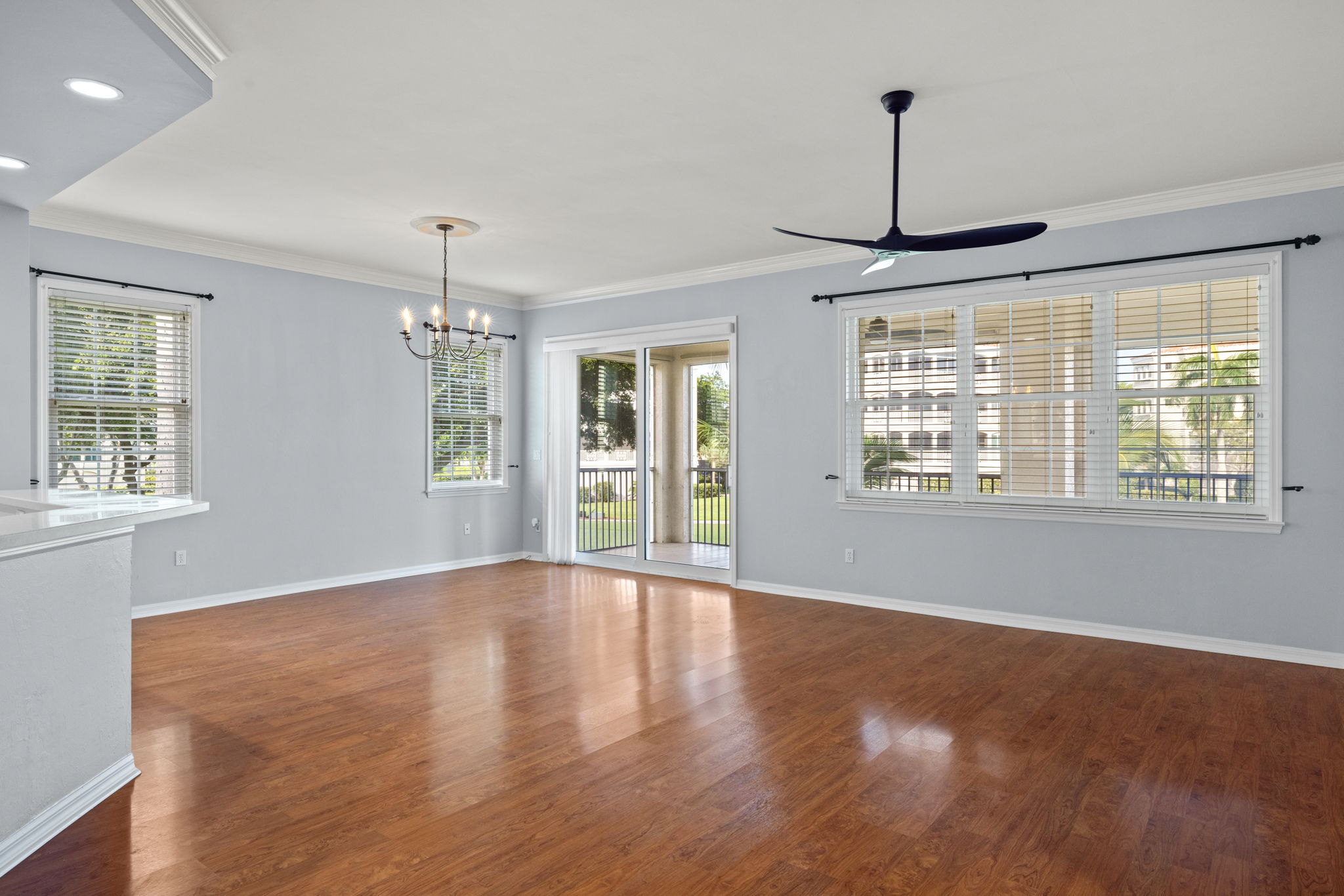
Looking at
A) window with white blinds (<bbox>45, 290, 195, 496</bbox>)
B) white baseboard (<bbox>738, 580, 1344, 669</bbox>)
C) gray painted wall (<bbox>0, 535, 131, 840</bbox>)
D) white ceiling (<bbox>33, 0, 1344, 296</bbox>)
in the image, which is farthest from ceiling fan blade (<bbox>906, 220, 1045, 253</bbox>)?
window with white blinds (<bbox>45, 290, 195, 496</bbox>)

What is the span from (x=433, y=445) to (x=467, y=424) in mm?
468

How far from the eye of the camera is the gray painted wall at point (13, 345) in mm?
3965

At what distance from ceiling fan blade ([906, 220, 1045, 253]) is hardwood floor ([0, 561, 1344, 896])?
2027mm

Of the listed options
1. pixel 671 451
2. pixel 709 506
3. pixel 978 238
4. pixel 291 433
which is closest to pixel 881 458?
pixel 709 506

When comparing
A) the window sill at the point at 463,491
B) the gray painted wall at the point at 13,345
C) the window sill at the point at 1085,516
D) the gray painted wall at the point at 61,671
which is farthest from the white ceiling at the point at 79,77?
the window sill at the point at 1085,516

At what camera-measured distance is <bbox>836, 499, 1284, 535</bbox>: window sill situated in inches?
175

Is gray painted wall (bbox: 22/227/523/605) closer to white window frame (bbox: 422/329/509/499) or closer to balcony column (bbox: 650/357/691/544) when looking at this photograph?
white window frame (bbox: 422/329/509/499)

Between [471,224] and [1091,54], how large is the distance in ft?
12.3

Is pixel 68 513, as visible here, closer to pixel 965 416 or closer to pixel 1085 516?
pixel 965 416

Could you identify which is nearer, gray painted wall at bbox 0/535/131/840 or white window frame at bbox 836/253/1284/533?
gray painted wall at bbox 0/535/131/840

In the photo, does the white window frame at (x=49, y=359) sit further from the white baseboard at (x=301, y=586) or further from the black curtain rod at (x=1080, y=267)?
the black curtain rod at (x=1080, y=267)

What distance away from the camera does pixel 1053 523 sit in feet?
16.5

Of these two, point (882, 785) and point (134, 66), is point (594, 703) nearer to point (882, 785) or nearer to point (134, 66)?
point (882, 785)

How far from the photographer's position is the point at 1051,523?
5.03 metres
